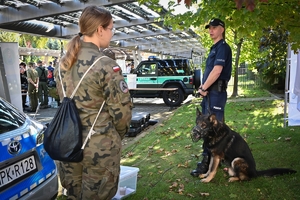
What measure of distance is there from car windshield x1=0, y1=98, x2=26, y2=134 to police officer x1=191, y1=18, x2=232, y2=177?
7.77 ft

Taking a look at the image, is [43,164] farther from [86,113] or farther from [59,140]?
[86,113]

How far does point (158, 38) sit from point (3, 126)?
22.1m

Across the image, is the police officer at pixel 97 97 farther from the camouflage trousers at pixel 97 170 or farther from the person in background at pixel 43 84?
the person in background at pixel 43 84

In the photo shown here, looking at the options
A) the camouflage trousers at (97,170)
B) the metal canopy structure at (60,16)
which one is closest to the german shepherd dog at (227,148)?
the camouflage trousers at (97,170)

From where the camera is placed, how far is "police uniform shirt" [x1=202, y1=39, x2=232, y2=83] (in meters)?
3.83

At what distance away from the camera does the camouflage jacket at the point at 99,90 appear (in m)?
1.90

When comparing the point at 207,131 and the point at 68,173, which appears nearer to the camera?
the point at 68,173

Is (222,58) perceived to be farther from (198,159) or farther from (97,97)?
(97,97)

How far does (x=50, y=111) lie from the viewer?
39.3 feet

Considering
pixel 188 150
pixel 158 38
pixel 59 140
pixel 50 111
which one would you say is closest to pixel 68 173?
pixel 59 140

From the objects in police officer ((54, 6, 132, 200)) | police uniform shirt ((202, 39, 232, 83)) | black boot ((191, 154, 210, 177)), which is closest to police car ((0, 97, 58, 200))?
police officer ((54, 6, 132, 200))

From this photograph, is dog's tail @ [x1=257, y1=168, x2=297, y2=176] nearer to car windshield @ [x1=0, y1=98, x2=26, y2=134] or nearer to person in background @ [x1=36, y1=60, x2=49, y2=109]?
car windshield @ [x1=0, y1=98, x2=26, y2=134]

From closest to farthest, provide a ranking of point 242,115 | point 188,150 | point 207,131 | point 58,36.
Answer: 1. point 207,131
2. point 188,150
3. point 242,115
4. point 58,36

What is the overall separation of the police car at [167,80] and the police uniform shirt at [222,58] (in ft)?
27.5
